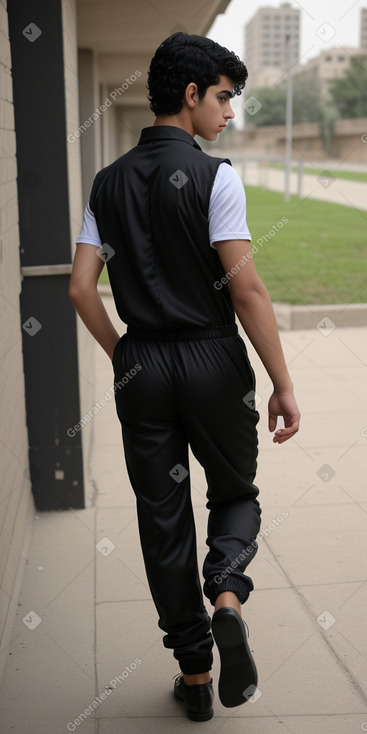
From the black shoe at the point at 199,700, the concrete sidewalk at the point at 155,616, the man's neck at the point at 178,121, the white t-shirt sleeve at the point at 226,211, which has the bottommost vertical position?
the concrete sidewalk at the point at 155,616

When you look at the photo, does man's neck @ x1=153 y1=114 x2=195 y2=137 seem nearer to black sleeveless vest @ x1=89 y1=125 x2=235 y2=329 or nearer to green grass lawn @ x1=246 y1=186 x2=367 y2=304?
black sleeveless vest @ x1=89 y1=125 x2=235 y2=329

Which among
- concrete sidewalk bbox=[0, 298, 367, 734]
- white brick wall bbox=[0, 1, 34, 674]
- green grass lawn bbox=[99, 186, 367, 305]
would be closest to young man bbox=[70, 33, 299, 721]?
concrete sidewalk bbox=[0, 298, 367, 734]

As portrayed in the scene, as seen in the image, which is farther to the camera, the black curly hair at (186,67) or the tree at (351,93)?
the tree at (351,93)

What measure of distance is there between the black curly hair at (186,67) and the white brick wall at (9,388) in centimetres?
95

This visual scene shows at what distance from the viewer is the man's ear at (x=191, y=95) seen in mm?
2438

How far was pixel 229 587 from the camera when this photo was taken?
249 centimetres

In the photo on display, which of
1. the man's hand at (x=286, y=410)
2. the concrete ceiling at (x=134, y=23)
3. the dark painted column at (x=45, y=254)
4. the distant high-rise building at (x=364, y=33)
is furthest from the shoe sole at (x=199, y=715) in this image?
the distant high-rise building at (x=364, y=33)

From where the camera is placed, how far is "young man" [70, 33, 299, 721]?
2.37 m

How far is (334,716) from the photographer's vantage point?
2.67 m

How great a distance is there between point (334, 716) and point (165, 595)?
2.02ft

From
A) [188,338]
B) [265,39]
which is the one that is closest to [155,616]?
[188,338]

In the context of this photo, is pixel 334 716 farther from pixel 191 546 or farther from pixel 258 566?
pixel 258 566

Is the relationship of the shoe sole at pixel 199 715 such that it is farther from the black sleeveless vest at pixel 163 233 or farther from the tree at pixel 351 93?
the tree at pixel 351 93

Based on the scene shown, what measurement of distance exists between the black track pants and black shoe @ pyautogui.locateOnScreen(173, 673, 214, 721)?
0.20 feet
